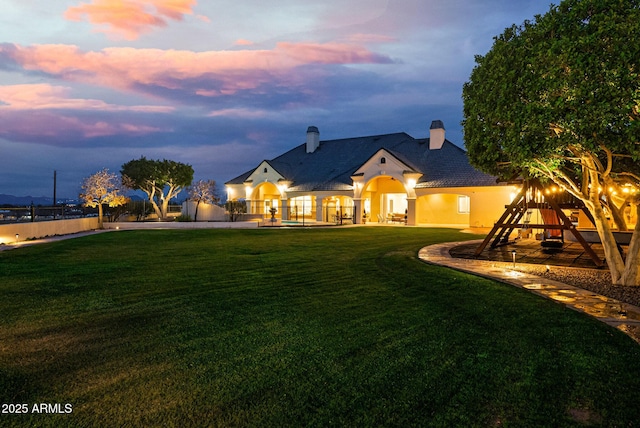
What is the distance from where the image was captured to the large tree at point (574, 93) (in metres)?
6.81

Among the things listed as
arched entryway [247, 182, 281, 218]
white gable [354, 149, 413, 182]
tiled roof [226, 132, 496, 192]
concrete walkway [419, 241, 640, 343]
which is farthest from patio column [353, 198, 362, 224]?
concrete walkway [419, 241, 640, 343]

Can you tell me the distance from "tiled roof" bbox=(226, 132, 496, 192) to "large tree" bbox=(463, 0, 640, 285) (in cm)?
1959

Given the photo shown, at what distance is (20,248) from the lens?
51.5ft

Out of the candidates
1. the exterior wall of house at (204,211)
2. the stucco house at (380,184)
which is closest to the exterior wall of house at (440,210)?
the stucco house at (380,184)

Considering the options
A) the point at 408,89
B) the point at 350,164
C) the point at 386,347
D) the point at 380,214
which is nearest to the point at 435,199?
the point at 380,214

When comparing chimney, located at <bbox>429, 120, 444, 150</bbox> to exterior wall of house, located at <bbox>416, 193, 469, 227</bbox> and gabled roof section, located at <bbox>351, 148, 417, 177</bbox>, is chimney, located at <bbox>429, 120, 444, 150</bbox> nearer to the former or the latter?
gabled roof section, located at <bbox>351, 148, 417, 177</bbox>

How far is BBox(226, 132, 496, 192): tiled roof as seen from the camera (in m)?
30.1

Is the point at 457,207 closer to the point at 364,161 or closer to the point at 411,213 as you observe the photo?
the point at 411,213

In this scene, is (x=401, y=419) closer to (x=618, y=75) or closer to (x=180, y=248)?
(x=618, y=75)

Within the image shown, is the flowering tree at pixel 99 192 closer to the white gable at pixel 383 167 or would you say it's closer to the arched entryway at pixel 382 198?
the white gable at pixel 383 167

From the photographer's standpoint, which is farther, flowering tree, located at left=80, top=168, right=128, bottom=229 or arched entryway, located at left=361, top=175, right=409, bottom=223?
arched entryway, located at left=361, top=175, right=409, bottom=223

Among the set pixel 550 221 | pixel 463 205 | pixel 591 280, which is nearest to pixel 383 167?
pixel 463 205

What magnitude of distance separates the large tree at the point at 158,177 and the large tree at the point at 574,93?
33625 millimetres

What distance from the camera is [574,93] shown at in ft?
23.6
